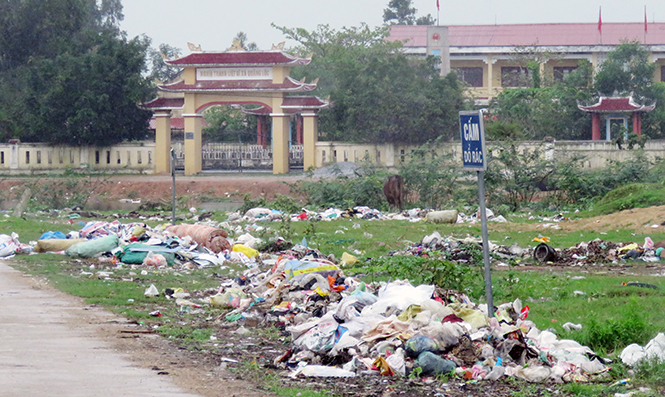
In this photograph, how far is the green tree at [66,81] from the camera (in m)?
41.2

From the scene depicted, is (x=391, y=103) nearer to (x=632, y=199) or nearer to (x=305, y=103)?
(x=305, y=103)

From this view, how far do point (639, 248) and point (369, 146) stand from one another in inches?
1058

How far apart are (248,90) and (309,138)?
149 inches

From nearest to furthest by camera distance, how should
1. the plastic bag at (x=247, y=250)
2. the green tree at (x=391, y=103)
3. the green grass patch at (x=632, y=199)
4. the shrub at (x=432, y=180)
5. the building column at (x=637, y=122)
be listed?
the plastic bag at (x=247, y=250) < the green grass patch at (x=632, y=199) < the shrub at (x=432, y=180) < the green tree at (x=391, y=103) < the building column at (x=637, y=122)

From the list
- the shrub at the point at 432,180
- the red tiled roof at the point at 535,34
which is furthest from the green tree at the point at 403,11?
the shrub at the point at 432,180

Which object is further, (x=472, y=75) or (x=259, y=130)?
(x=472, y=75)

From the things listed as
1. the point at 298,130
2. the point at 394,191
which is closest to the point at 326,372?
the point at 394,191

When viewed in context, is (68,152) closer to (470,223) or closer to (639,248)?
(470,223)

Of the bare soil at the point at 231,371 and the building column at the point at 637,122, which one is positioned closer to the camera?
the bare soil at the point at 231,371

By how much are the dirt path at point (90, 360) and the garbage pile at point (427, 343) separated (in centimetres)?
91

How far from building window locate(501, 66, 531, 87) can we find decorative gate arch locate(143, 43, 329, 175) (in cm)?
1905

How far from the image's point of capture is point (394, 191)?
27.1 metres

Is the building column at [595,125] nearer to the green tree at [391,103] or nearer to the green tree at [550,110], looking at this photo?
the green tree at [550,110]

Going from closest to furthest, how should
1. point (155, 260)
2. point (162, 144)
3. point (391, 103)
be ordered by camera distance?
point (155, 260), point (391, 103), point (162, 144)
